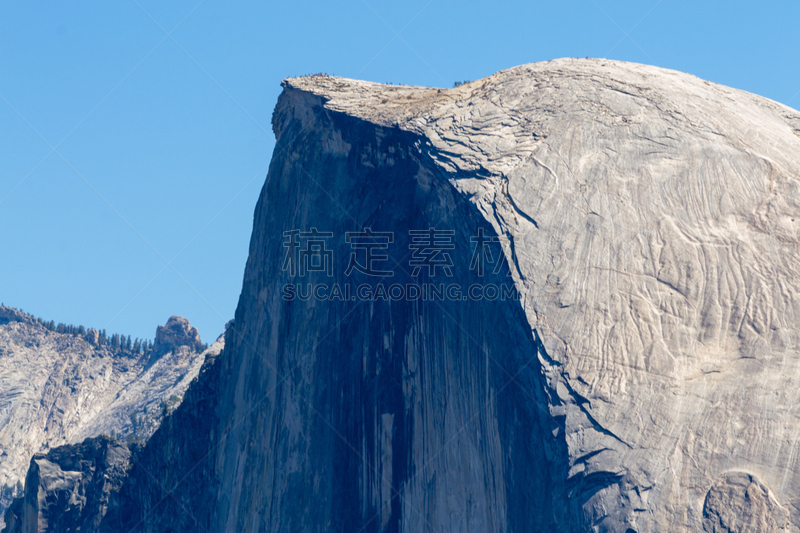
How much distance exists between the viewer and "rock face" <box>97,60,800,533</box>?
17.0 meters

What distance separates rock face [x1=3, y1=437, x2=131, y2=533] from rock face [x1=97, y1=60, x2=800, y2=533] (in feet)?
38.6

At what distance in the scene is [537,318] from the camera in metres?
18.8

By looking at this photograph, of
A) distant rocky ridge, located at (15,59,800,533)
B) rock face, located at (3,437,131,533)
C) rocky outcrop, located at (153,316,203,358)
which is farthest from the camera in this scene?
rocky outcrop, located at (153,316,203,358)

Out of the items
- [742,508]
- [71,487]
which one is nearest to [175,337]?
[71,487]

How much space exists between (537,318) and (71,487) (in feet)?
108

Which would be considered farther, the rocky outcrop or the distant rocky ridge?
the rocky outcrop

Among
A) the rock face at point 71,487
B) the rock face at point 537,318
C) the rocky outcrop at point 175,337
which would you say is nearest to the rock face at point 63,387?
the rocky outcrop at point 175,337

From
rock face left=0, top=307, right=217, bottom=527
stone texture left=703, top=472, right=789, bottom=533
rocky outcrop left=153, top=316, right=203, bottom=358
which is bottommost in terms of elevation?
stone texture left=703, top=472, right=789, bottom=533

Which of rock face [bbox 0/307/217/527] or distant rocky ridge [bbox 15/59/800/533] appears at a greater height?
rock face [bbox 0/307/217/527]

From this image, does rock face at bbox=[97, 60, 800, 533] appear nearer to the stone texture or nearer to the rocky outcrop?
the stone texture

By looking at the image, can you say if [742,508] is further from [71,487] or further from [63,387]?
[63,387]

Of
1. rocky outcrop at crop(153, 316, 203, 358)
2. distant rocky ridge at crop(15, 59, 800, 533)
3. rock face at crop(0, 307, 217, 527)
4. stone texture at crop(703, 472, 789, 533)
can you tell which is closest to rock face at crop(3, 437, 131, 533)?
distant rocky ridge at crop(15, 59, 800, 533)

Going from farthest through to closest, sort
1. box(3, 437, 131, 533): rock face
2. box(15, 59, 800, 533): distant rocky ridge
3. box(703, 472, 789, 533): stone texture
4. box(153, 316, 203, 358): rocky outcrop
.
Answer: box(153, 316, 203, 358): rocky outcrop, box(3, 437, 131, 533): rock face, box(15, 59, 800, 533): distant rocky ridge, box(703, 472, 789, 533): stone texture

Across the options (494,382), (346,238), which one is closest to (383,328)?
(346,238)
